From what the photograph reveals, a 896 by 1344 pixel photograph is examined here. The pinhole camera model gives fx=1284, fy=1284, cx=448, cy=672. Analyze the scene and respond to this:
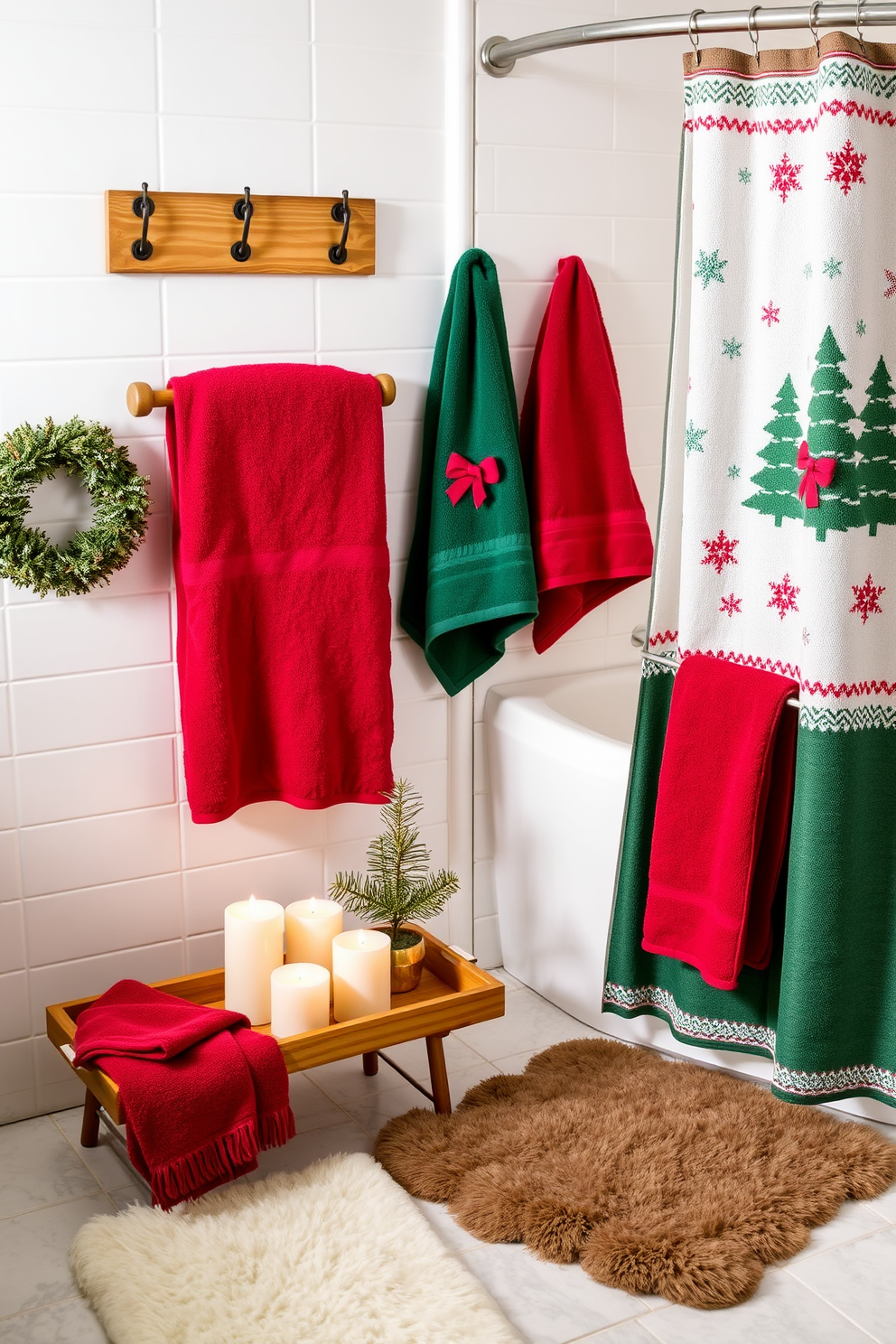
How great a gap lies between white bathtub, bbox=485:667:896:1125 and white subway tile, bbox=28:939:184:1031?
66 cm

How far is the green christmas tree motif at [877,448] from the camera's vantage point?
1803 millimetres

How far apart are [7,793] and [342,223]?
1070 millimetres

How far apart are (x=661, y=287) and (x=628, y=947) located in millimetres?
1287

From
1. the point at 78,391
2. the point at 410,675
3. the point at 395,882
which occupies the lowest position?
the point at 395,882

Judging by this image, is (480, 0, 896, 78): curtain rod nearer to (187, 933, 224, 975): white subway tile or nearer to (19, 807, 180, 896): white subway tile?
(19, 807, 180, 896): white subway tile

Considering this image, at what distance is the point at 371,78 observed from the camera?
2131 mm

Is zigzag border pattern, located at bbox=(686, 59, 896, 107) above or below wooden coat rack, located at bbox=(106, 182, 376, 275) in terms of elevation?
above

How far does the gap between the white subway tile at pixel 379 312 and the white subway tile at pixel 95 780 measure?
75 cm

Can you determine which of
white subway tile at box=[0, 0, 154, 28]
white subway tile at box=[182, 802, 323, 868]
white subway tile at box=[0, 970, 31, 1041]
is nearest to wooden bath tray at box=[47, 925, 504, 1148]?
white subway tile at box=[0, 970, 31, 1041]

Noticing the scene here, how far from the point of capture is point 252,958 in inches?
78.5

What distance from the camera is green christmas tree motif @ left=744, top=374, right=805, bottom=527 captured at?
188cm

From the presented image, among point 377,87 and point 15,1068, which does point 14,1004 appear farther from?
point 377,87

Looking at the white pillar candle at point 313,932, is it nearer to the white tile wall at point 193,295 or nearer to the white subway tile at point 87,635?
the white tile wall at point 193,295

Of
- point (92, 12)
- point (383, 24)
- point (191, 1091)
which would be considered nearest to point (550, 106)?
point (383, 24)
